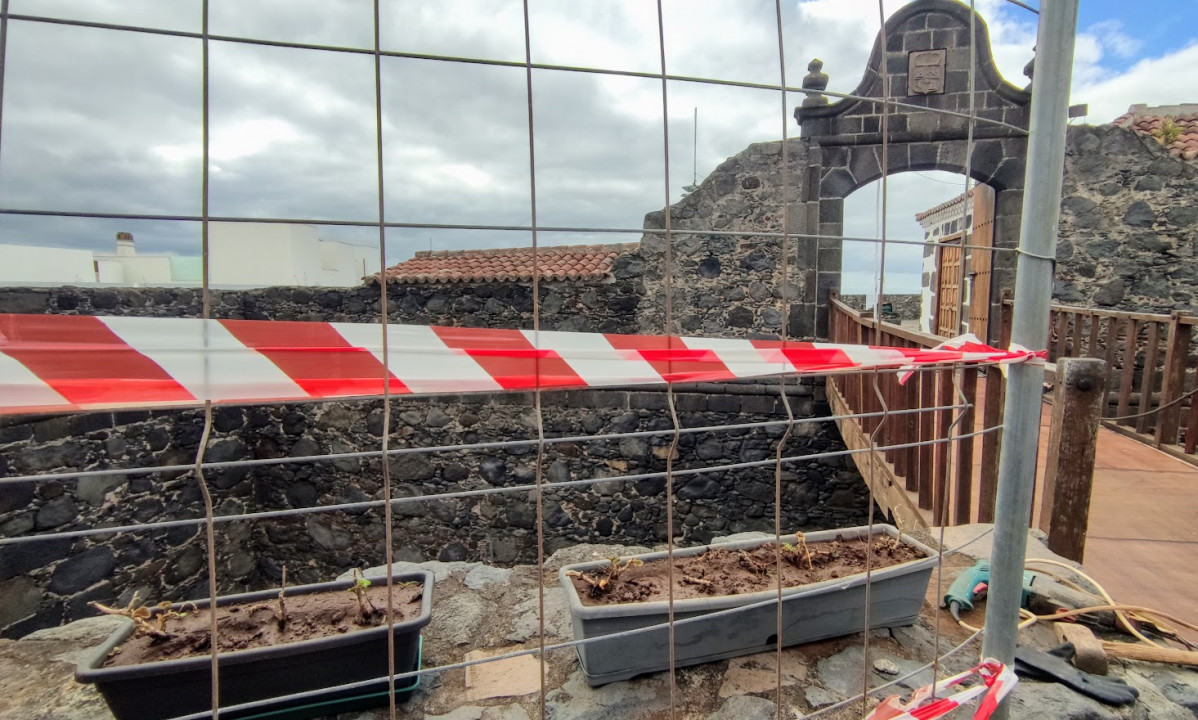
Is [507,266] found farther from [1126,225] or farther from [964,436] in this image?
[1126,225]

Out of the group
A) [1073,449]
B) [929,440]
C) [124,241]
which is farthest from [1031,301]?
[124,241]

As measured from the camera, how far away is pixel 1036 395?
1.25m

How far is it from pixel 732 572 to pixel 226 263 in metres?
2.53

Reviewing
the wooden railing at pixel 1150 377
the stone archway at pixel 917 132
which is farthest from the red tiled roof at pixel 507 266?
the wooden railing at pixel 1150 377

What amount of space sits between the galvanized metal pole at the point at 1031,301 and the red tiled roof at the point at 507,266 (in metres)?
4.65

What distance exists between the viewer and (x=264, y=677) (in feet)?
4.36

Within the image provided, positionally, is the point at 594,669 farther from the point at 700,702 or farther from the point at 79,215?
the point at 79,215

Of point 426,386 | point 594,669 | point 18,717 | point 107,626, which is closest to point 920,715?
point 594,669

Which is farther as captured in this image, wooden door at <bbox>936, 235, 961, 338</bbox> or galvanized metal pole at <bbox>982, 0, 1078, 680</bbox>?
wooden door at <bbox>936, 235, 961, 338</bbox>

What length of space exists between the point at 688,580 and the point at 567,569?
0.32 metres

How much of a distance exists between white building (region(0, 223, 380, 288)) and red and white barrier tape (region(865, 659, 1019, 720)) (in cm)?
154

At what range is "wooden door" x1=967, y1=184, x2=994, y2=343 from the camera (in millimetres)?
5629

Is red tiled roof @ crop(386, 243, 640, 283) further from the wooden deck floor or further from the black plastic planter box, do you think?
the black plastic planter box

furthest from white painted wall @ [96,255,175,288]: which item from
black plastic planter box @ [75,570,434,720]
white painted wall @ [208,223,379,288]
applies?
black plastic planter box @ [75,570,434,720]
